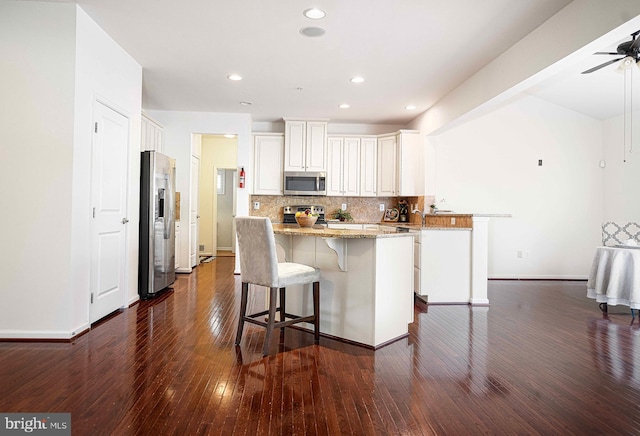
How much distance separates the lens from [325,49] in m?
3.99

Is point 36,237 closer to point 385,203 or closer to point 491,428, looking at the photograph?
point 491,428

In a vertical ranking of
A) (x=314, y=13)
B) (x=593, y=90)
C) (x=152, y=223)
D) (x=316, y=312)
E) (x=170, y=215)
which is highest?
(x=593, y=90)

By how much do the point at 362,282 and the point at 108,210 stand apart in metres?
2.49

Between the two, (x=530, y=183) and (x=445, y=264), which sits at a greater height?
(x=530, y=183)

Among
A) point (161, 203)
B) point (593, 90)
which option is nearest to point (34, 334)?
point (161, 203)

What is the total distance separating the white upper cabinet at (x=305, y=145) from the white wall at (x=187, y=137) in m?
0.68

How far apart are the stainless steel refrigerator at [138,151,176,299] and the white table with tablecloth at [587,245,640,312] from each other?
5150mm

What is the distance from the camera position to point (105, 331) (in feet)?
11.2

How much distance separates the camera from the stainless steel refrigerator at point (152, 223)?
4695 millimetres

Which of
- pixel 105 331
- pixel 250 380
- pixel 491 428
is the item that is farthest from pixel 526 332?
pixel 105 331

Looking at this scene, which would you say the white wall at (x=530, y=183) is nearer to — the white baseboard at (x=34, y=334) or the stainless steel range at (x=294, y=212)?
the stainless steel range at (x=294, y=212)

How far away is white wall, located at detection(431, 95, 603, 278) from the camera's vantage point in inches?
263

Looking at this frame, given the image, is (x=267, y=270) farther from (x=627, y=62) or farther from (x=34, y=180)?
(x=627, y=62)

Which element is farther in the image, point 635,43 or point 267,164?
point 267,164
